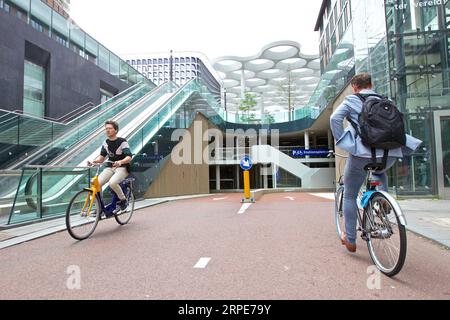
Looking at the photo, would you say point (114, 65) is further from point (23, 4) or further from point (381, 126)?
point (381, 126)

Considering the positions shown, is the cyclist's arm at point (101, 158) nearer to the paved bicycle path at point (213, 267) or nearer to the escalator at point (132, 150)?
the paved bicycle path at point (213, 267)

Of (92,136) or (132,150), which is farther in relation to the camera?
(92,136)

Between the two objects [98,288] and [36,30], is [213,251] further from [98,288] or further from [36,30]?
[36,30]

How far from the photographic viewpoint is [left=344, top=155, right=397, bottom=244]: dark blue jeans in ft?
11.1

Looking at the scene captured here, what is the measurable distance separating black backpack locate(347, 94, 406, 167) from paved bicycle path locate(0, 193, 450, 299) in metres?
1.16

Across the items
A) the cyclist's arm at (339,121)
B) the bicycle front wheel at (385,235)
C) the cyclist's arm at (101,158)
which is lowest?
the bicycle front wheel at (385,235)

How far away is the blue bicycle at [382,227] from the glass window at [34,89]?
17072 millimetres

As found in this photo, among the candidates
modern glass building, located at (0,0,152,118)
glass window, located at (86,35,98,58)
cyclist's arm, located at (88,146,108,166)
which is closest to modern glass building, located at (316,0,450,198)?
cyclist's arm, located at (88,146,108,166)

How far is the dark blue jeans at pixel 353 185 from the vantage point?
11.1ft

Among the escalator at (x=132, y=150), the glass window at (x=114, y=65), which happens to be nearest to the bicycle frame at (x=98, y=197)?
the escalator at (x=132, y=150)

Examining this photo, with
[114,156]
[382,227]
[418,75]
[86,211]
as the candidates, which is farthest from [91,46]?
[382,227]

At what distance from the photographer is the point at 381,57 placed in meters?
12.7

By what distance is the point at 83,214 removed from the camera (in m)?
4.90

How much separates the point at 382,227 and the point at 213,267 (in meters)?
1.64
